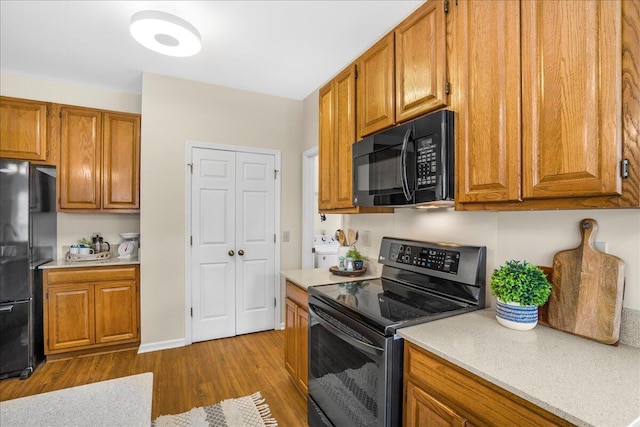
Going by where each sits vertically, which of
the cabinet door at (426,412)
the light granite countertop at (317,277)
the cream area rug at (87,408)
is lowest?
the cabinet door at (426,412)

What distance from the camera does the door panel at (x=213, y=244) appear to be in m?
3.25

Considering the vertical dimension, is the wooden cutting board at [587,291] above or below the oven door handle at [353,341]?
above

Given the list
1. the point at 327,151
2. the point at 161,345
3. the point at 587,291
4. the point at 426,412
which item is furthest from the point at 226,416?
the point at 587,291

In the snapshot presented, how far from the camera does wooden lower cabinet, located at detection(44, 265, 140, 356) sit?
9.26 ft

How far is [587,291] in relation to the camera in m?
1.23

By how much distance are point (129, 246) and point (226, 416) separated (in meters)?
2.08

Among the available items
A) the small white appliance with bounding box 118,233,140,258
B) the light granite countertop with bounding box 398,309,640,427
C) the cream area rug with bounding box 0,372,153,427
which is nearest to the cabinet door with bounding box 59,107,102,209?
the small white appliance with bounding box 118,233,140,258

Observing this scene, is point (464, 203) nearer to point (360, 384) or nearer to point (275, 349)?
point (360, 384)

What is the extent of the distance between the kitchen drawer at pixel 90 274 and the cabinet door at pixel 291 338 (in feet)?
5.55

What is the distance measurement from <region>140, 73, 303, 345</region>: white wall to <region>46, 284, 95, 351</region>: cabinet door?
0.46 metres

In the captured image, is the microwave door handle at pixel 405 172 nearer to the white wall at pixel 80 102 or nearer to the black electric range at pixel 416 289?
the black electric range at pixel 416 289

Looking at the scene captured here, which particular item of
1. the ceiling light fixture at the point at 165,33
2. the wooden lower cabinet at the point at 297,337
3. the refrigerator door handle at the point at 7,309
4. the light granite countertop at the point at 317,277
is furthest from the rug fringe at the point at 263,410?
the ceiling light fixture at the point at 165,33

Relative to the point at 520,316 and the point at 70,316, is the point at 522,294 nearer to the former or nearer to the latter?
the point at 520,316

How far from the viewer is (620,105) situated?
948mm
